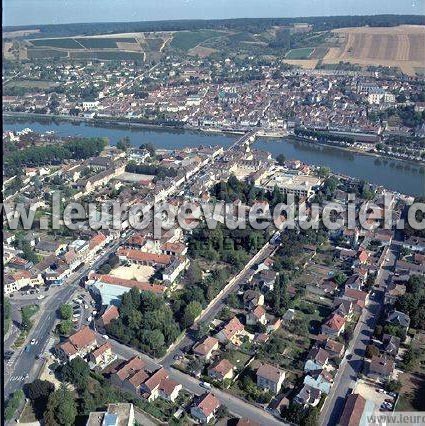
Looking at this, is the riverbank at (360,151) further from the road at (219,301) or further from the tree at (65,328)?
the tree at (65,328)

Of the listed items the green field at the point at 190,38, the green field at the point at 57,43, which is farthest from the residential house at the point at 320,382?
the green field at the point at 57,43

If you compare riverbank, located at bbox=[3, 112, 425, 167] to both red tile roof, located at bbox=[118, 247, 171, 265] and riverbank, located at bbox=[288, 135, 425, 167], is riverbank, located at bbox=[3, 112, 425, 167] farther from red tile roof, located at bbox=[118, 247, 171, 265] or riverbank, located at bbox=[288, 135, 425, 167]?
red tile roof, located at bbox=[118, 247, 171, 265]

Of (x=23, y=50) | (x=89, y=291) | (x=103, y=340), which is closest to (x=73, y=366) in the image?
(x=103, y=340)

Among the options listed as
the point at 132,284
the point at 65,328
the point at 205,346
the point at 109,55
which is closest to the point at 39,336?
the point at 65,328

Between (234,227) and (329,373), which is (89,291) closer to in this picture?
(234,227)

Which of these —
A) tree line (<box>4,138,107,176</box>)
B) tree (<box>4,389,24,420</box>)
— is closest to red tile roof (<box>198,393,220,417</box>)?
tree (<box>4,389,24,420</box>)

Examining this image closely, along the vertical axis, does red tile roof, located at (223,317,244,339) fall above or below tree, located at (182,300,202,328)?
below

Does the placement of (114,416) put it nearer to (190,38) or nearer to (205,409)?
(205,409)
